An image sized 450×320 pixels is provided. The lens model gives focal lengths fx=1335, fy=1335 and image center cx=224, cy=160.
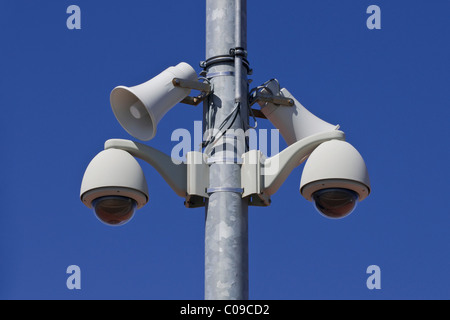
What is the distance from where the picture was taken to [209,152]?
1030 cm

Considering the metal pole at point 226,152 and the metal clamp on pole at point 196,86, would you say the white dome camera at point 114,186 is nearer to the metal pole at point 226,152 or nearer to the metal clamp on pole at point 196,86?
the metal pole at point 226,152

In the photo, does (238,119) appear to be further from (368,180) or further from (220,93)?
(368,180)

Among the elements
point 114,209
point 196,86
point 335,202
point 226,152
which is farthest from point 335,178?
point 114,209

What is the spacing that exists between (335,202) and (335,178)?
10.8 inches

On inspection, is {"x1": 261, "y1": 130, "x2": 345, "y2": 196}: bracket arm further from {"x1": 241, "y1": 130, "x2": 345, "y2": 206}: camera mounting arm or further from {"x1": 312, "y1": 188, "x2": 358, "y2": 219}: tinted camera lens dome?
{"x1": 312, "y1": 188, "x2": 358, "y2": 219}: tinted camera lens dome

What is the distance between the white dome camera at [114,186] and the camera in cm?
1002

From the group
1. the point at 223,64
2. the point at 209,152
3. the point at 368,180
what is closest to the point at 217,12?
the point at 223,64

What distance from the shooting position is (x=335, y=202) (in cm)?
1009

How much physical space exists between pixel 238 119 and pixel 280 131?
0.83 meters

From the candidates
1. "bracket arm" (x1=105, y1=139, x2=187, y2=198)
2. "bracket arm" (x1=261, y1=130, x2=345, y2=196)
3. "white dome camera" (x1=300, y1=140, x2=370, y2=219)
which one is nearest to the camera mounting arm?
"bracket arm" (x1=261, y1=130, x2=345, y2=196)

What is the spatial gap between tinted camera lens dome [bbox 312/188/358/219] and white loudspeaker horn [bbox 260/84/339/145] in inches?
42.3

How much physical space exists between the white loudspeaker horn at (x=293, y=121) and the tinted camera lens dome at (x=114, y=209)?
1542 mm
